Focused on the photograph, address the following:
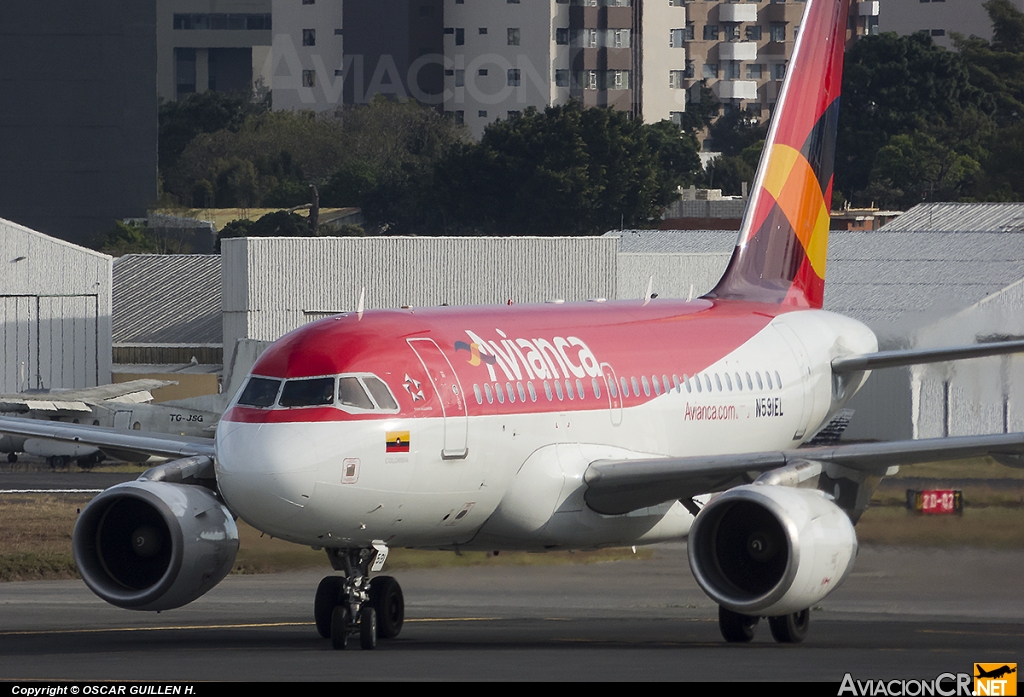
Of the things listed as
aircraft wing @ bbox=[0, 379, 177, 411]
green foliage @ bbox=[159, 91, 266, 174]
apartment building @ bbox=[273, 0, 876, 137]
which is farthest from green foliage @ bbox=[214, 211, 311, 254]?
apartment building @ bbox=[273, 0, 876, 137]

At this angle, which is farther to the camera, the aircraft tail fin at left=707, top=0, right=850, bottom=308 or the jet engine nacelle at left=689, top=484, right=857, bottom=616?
the aircraft tail fin at left=707, top=0, right=850, bottom=308

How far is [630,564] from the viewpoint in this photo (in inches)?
1321

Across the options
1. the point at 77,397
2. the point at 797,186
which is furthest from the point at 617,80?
the point at 797,186

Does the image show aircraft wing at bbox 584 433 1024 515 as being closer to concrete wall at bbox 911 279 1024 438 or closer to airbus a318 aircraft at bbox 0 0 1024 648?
airbus a318 aircraft at bbox 0 0 1024 648

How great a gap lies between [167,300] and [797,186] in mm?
54292

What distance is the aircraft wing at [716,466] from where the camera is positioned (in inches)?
965

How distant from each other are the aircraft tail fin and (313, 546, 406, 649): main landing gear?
1089 cm

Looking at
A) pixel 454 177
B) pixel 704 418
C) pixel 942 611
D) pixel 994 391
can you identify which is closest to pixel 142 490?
pixel 704 418

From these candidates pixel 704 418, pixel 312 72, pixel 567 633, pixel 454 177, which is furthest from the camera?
pixel 312 72

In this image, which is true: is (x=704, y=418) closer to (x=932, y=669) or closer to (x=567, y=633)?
(x=567, y=633)

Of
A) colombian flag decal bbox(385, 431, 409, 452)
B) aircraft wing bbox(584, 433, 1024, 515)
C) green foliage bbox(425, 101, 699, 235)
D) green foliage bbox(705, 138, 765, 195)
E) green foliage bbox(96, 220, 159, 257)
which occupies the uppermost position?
green foliage bbox(705, 138, 765, 195)

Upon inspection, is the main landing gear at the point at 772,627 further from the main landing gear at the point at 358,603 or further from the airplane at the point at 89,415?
the airplane at the point at 89,415

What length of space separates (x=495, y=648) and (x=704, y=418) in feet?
22.9

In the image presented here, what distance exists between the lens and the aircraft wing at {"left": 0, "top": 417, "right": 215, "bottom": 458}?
2667 cm
